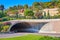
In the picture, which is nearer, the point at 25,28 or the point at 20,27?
the point at 25,28

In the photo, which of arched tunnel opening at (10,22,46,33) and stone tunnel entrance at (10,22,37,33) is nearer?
arched tunnel opening at (10,22,46,33)

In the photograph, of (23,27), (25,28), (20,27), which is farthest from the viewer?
(20,27)

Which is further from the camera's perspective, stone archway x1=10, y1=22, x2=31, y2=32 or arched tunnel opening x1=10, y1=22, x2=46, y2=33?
stone archway x1=10, y1=22, x2=31, y2=32

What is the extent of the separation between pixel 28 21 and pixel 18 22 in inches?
79.8

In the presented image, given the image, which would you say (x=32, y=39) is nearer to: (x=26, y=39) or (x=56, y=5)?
(x=26, y=39)

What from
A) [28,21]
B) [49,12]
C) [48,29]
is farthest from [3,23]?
[49,12]

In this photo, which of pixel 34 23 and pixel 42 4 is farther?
pixel 42 4

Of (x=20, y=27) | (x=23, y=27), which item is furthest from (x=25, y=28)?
(x=20, y=27)

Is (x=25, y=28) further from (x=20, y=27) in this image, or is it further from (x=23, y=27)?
(x=20, y=27)

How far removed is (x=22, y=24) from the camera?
4781 centimetres

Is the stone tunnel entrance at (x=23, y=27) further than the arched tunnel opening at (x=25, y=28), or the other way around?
the stone tunnel entrance at (x=23, y=27)

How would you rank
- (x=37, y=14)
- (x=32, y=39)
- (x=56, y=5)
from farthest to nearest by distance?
(x=56, y=5) → (x=37, y=14) → (x=32, y=39)

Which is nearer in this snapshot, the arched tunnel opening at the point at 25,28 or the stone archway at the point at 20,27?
the arched tunnel opening at the point at 25,28

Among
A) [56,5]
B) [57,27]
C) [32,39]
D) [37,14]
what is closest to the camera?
[32,39]
